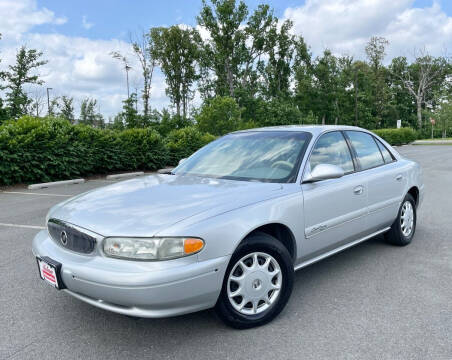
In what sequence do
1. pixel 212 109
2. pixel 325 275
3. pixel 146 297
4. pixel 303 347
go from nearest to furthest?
1. pixel 146 297
2. pixel 303 347
3. pixel 325 275
4. pixel 212 109

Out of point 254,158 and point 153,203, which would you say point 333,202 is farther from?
point 153,203

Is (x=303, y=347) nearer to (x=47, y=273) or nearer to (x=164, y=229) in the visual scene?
(x=164, y=229)

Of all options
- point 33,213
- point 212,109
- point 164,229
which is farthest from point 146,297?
point 212,109

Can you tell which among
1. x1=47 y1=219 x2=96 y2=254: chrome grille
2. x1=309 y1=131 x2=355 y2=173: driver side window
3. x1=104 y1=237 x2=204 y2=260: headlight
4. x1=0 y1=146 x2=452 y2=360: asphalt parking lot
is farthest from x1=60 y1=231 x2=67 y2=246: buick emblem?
x1=309 y1=131 x2=355 y2=173: driver side window

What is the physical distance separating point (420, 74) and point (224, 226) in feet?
212

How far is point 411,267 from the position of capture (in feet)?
13.0

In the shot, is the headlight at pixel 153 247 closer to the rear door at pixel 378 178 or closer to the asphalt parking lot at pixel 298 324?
the asphalt parking lot at pixel 298 324

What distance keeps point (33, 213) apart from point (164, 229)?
5616 mm

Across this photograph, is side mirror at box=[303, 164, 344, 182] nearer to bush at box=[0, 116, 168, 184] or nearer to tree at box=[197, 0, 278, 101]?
bush at box=[0, 116, 168, 184]

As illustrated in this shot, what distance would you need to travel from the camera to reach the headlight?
91.8 inches

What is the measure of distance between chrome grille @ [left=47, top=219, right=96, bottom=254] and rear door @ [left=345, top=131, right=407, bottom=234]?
8.79 ft

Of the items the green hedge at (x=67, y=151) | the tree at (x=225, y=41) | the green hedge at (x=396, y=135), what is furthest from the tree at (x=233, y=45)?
the green hedge at (x=67, y=151)

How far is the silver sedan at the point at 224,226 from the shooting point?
2.34 m

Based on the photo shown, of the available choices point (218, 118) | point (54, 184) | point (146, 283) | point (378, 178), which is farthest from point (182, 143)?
point (146, 283)
